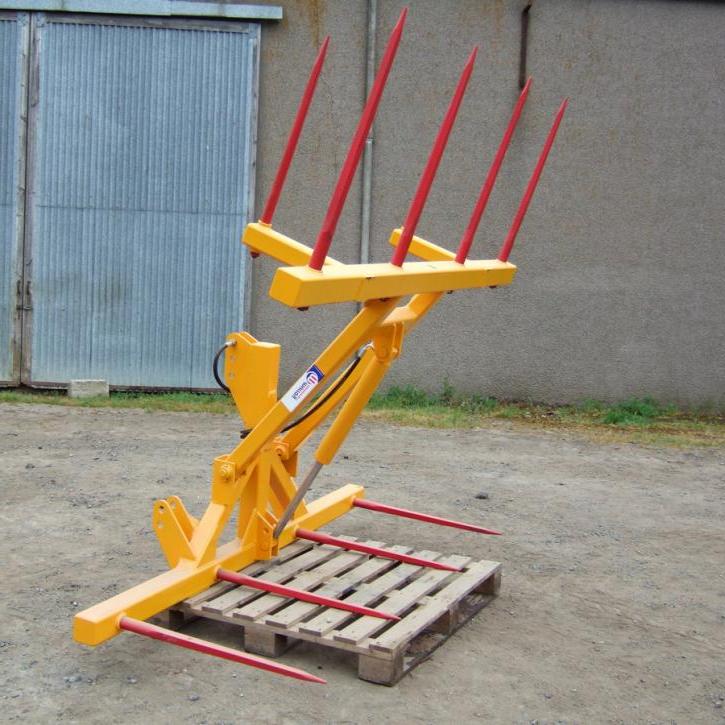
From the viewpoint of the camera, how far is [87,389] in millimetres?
10125

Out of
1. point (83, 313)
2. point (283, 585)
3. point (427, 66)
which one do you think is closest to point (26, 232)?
point (83, 313)

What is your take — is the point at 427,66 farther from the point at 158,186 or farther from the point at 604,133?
the point at 158,186

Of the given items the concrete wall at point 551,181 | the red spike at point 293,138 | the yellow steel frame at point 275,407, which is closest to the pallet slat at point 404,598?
the yellow steel frame at point 275,407

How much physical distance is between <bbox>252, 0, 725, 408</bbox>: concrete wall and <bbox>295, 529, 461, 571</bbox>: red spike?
535 cm

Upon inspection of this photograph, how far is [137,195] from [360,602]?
22.2ft

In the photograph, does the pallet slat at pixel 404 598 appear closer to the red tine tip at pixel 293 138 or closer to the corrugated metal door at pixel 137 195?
the red tine tip at pixel 293 138

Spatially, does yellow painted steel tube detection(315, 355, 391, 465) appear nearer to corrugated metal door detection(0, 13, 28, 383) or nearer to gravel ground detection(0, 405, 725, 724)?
gravel ground detection(0, 405, 725, 724)

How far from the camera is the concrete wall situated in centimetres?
1027

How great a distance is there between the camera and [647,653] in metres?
4.41

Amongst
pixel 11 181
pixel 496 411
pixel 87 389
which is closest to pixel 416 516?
pixel 496 411

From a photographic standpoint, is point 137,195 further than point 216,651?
Yes

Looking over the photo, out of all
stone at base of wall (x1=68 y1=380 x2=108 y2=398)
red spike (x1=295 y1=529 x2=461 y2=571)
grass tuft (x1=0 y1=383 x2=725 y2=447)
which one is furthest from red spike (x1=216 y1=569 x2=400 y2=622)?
stone at base of wall (x1=68 y1=380 x2=108 y2=398)

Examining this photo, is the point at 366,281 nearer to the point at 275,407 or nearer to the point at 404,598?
the point at 275,407

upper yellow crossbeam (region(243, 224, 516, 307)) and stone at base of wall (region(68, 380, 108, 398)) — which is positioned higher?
upper yellow crossbeam (region(243, 224, 516, 307))
